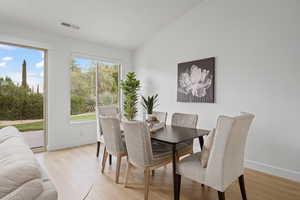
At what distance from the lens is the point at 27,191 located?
89 cm

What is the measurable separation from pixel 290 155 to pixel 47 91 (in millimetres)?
4625

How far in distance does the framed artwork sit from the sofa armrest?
124 inches

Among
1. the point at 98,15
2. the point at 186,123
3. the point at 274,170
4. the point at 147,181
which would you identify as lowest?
the point at 274,170

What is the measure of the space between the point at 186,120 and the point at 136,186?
4.38 feet

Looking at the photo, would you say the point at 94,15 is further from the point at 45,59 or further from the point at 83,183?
the point at 83,183

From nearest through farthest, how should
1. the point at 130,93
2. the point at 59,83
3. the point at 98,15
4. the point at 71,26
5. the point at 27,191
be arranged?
the point at 27,191 < the point at 98,15 < the point at 71,26 < the point at 59,83 < the point at 130,93

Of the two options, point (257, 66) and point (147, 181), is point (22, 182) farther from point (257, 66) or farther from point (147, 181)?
point (257, 66)

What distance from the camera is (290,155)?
8.43 ft

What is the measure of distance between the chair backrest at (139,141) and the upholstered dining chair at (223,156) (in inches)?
18.6

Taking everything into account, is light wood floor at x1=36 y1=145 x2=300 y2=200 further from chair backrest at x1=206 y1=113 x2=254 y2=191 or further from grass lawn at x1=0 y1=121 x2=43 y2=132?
grass lawn at x1=0 y1=121 x2=43 y2=132

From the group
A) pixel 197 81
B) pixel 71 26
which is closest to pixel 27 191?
pixel 197 81

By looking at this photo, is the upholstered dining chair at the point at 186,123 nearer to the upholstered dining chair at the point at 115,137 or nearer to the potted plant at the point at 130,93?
the upholstered dining chair at the point at 115,137

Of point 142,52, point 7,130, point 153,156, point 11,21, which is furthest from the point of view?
point 142,52

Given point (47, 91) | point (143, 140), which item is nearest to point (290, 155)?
point (143, 140)
